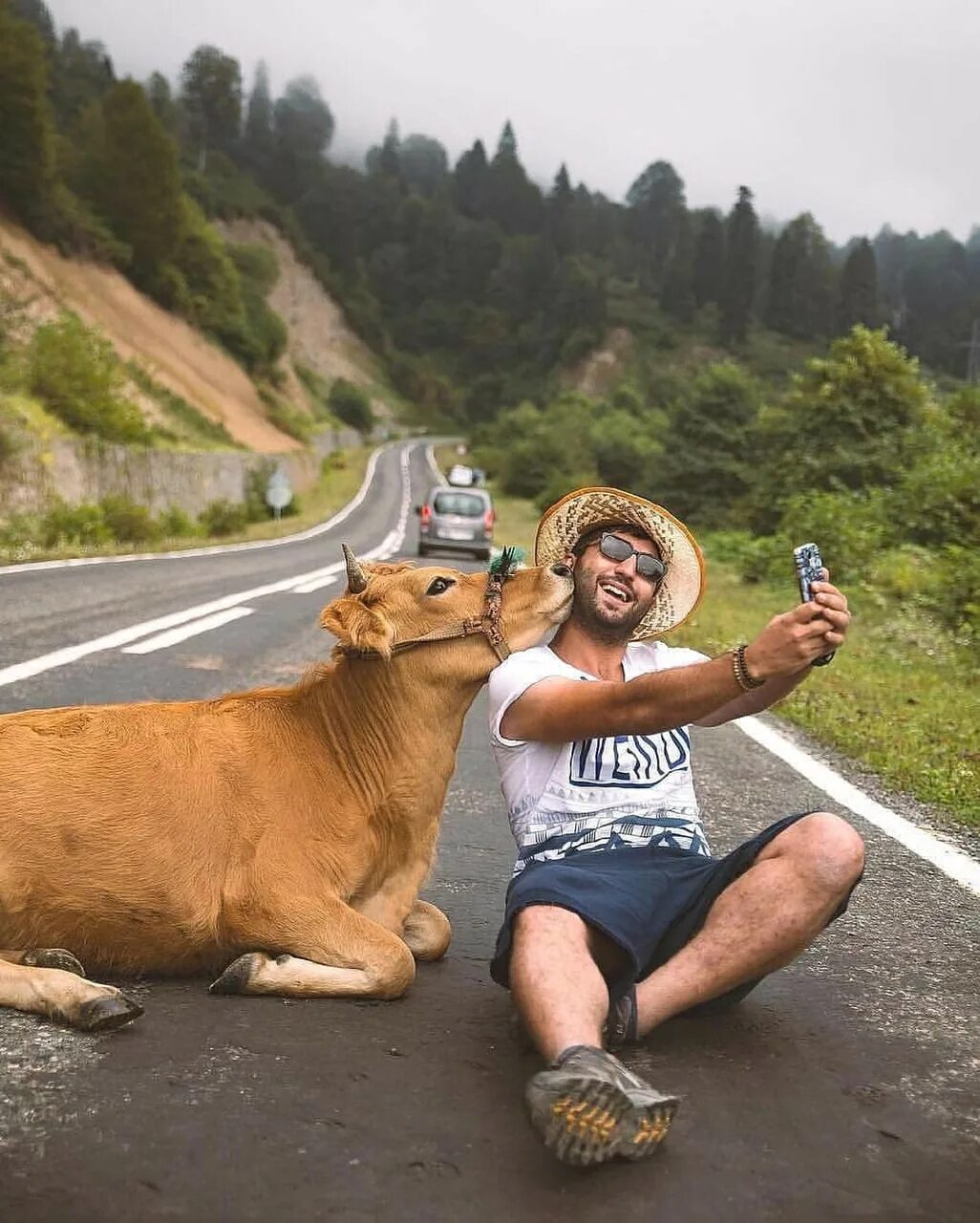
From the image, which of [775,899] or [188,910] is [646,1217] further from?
[188,910]

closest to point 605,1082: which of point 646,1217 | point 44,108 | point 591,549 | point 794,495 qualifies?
point 646,1217

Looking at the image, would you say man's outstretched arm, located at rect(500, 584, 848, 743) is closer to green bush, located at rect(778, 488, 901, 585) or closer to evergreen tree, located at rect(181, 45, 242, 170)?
green bush, located at rect(778, 488, 901, 585)

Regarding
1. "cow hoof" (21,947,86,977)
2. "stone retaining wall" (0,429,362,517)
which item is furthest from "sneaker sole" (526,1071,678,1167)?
"stone retaining wall" (0,429,362,517)

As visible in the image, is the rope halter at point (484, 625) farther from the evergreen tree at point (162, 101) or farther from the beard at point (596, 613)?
Result: the evergreen tree at point (162, 101)

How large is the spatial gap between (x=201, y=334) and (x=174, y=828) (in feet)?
241

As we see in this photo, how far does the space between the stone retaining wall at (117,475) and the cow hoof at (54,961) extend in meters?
23.6

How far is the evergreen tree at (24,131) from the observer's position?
183 feet

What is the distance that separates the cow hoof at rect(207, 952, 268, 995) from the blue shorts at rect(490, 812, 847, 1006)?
0.69 meters

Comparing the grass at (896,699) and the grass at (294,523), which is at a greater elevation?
the grass at (896,699)

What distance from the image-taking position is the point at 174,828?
3.84m

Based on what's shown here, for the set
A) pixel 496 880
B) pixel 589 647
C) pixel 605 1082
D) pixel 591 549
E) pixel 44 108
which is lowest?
pixel 496 880

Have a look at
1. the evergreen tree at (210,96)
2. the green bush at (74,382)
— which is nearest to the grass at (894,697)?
the green bush at (74,382)

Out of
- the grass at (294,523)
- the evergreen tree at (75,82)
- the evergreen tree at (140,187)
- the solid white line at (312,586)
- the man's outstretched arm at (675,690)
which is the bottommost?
the grass at (294,523)

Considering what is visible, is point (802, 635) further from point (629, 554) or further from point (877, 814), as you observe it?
point (877, 814)
